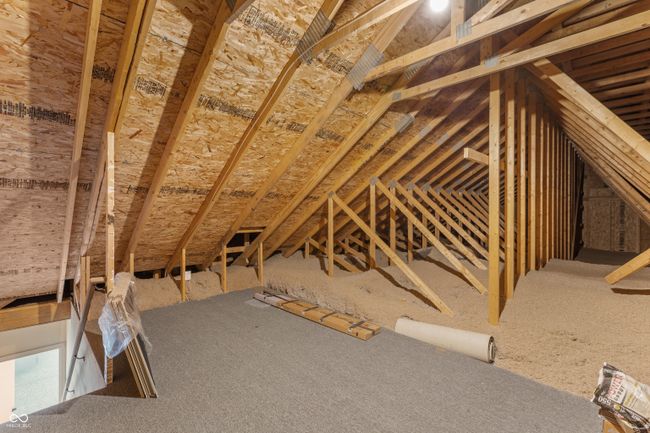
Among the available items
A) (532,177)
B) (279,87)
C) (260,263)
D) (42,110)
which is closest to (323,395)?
(279,87)

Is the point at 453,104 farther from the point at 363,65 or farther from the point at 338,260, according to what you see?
the point at 338,260

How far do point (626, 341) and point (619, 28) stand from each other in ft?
8.02

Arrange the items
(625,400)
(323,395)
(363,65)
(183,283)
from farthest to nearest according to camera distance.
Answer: (183,283), (363,65), (323,395), (625,400)

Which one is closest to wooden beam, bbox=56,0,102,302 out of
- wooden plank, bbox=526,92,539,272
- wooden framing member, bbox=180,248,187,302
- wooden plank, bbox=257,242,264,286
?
wooden framing member, bbox=180,248,187,302

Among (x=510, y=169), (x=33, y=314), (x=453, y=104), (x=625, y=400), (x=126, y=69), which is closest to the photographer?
(x=625, y=400)

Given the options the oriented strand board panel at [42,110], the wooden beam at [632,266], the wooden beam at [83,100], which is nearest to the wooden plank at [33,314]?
the oriented strand board panel at [42,110]

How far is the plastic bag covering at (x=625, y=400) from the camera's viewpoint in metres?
1.37

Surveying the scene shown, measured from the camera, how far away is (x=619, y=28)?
6.68 feet

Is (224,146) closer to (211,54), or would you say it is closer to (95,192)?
(211,54)

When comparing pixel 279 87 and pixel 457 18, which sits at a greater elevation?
pixel 457 18

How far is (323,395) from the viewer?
2311 mm

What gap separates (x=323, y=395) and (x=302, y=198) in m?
2.73

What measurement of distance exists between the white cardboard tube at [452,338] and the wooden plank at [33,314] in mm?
5326

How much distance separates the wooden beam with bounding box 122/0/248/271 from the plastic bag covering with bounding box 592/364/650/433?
2920mm
